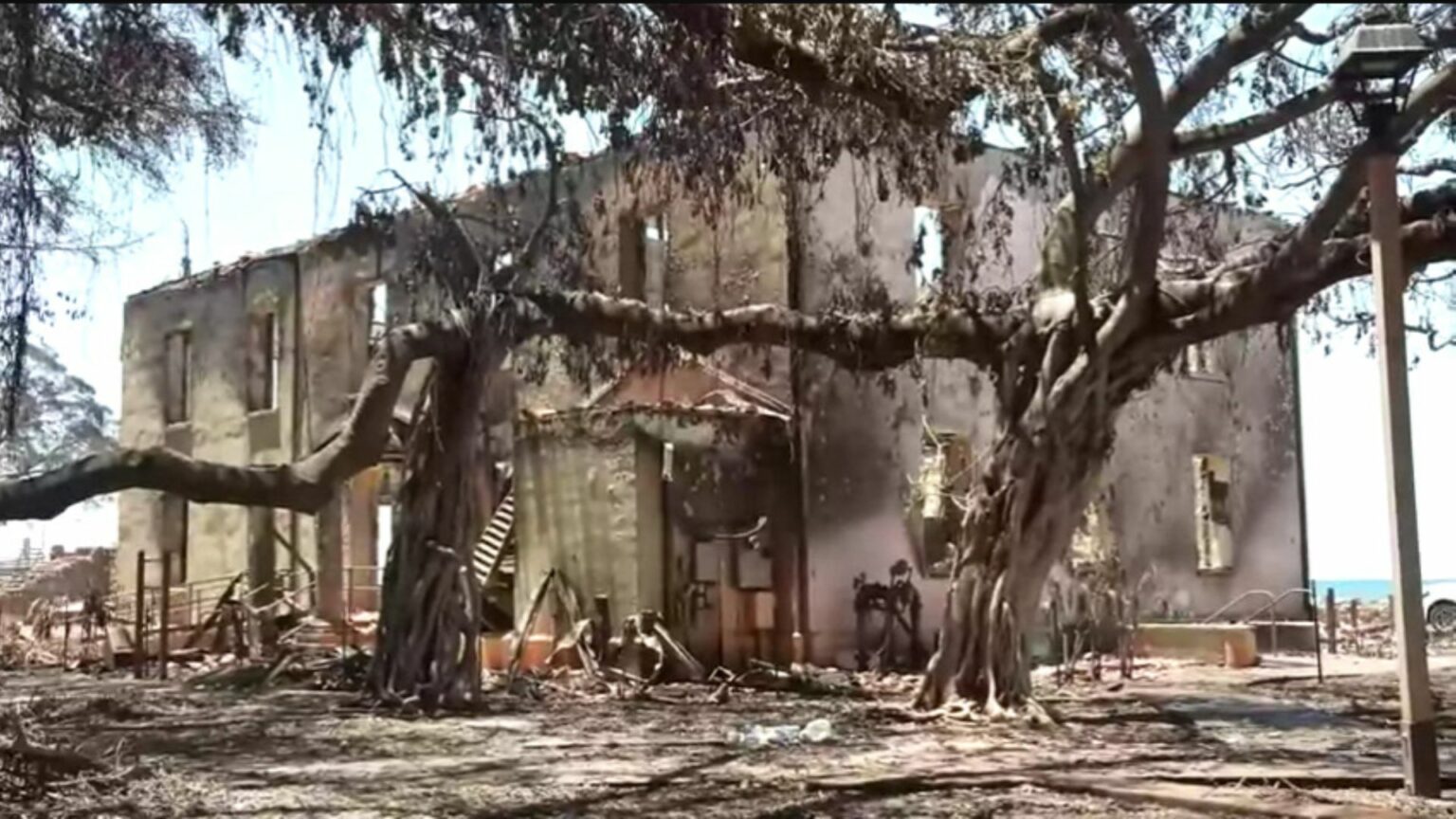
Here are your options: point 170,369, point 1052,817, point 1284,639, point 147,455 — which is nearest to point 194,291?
point 170,369

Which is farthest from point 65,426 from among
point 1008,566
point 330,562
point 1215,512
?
point 1008,566

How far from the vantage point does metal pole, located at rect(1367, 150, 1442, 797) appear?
703cm

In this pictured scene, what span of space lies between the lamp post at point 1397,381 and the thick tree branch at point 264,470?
799cm

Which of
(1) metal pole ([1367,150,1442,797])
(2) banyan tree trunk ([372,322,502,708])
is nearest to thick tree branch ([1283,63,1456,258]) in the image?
(1) metal pole ([1367,150,1442,797])

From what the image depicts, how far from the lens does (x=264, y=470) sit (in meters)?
13.1

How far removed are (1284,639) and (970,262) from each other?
36.4ft

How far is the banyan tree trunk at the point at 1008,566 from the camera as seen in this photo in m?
11.6

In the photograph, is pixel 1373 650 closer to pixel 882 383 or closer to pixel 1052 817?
pixel 882 383

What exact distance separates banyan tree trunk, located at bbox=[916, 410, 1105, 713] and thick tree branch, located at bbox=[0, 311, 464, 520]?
4.71 meters

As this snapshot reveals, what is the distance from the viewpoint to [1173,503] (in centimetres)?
2147

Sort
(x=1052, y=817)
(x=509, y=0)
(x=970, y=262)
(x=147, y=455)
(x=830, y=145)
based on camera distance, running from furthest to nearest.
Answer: (x=970, y=262), (x=147, y=455), (x=830, y=145), (x=1052, y=817), (x=509, y=0)

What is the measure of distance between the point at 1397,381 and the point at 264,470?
354 inches

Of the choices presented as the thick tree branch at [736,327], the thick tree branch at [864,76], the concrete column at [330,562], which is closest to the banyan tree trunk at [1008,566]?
the thick tree branch at [736,327]

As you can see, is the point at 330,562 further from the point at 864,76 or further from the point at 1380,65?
the point at 1380,65
